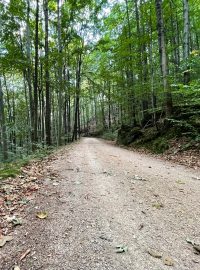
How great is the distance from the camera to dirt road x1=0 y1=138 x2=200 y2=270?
2.06 metres

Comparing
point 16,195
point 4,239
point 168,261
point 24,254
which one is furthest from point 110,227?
point 16,195

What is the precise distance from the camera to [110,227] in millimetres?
2637

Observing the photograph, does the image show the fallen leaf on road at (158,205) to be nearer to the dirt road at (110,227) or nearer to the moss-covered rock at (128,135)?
the dirt road at (110,227)

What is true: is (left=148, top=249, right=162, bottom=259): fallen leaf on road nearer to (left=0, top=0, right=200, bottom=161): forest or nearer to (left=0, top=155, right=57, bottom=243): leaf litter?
(left=0, top=155, right=57, bottom=243): leaf litter

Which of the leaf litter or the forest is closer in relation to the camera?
the leaf litter

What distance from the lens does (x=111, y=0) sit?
59.7 ft

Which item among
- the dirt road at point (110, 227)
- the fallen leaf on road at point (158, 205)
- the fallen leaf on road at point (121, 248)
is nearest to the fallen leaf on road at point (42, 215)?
the dirt road at point (110, 227)

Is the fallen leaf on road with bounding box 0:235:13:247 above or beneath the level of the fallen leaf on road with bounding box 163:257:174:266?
above

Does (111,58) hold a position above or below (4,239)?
above

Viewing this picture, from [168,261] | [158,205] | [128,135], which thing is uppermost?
[128,135]

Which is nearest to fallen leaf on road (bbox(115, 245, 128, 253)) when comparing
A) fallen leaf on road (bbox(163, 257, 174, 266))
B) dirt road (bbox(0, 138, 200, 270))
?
dirt road (bbox(0, 138, 200, 270))

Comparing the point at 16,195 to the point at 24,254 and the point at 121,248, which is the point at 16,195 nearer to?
the point at 24,254

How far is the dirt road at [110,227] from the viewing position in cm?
206

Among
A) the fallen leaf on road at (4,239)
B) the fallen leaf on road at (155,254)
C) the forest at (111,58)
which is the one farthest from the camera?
the forest at (111,58)
